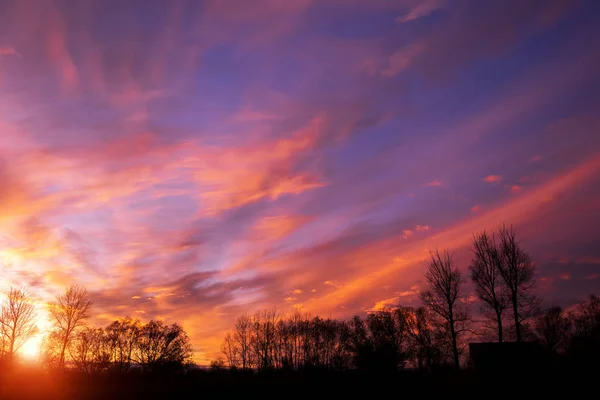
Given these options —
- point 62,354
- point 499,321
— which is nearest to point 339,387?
point 499,321

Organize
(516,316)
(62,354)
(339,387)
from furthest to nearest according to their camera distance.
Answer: (62,354) < (516,316) < (339,387)

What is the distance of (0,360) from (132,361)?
54.6 metres

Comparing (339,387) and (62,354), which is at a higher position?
(62,354)

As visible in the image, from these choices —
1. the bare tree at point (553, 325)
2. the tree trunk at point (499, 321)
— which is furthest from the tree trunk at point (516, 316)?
the bare tree at point (553, 325)

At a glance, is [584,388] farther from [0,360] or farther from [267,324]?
[267,324]

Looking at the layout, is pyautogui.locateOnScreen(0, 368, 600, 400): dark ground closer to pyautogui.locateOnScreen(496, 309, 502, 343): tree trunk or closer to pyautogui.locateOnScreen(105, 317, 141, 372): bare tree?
pyautogui.locateOnScreen(496, 309, 502, 343): tree trunk

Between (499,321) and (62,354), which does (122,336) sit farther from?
(499,321)

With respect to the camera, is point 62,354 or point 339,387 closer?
point 339,387

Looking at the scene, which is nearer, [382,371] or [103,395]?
[103,395]

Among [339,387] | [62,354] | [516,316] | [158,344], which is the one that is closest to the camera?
[339,387]

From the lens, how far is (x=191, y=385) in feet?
124

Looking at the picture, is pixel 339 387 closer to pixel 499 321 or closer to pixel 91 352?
pixel 499 321

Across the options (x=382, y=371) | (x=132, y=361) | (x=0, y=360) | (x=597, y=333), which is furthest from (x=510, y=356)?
(x=132, y=361)

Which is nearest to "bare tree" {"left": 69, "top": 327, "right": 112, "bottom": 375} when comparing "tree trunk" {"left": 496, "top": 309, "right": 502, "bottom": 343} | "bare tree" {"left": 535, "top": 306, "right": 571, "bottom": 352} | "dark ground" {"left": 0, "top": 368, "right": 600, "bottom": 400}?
"dark ground" {"left": 0, "top": 368, "right": 600, "bottom": 400}
